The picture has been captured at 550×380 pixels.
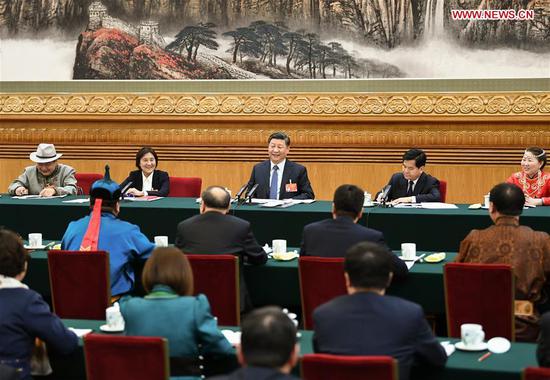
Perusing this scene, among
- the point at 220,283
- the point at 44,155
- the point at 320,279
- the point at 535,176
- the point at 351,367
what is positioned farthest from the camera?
the point at 44,155

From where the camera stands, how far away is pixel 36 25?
12555 millimetres

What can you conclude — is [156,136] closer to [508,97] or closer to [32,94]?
[32,94]

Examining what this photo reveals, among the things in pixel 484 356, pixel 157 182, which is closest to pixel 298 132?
pixel 157 182

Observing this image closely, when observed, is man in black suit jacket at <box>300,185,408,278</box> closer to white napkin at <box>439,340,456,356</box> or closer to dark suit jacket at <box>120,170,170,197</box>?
white napkin at <box>439,340,456,356</box>

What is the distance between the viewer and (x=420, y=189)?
9.47 m

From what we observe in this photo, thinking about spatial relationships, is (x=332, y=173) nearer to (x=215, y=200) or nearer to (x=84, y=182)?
(x=84, y=182)

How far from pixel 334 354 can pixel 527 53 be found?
306 inches

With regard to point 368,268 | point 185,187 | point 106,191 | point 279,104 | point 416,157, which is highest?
point 279,104

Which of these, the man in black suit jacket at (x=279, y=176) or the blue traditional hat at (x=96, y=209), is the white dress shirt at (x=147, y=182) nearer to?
the man in black suit jacket at (x=279, y=176)

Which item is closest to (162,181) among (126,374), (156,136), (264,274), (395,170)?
(156,136)

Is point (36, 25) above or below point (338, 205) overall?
above

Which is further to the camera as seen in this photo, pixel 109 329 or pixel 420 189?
pixel 420 189

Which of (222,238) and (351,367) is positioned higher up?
(222,238)

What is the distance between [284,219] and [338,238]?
7.57ft
